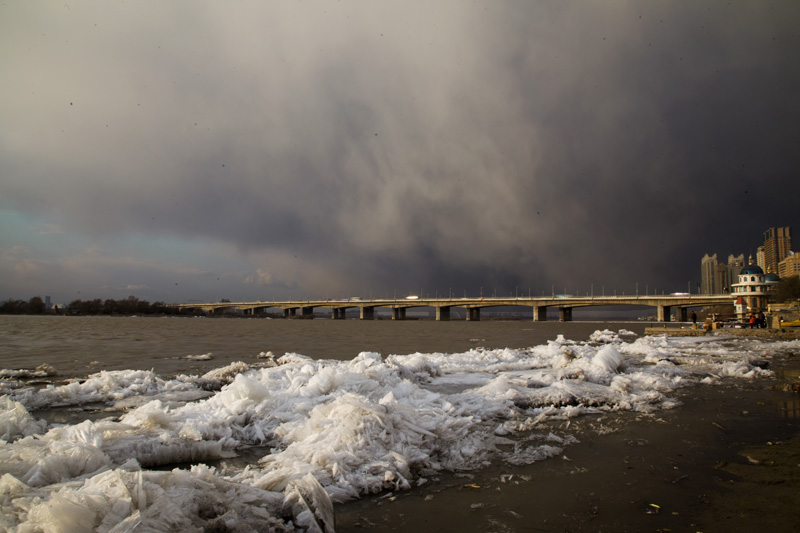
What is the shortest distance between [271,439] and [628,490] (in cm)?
512

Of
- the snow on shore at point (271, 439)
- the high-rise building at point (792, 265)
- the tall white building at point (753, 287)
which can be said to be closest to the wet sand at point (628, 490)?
the snow on shore at point (271, 439)

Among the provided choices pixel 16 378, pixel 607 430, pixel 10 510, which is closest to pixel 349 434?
pixel 10 510

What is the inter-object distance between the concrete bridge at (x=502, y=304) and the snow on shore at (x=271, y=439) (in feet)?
255

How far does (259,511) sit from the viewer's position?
3826 mm

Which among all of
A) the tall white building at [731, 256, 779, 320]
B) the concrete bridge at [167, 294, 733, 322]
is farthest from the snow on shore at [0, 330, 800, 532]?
the concrete bridge at [167, 294, 733, 322]

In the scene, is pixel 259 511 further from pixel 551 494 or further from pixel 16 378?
pixel 16 378

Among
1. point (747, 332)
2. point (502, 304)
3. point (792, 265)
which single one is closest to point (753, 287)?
point (747, 332)

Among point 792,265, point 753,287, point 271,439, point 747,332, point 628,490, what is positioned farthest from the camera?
point 792,265

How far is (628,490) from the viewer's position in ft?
15.9

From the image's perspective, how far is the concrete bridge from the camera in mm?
79500

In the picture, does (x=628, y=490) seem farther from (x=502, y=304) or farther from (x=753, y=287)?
(x=502, y=304)

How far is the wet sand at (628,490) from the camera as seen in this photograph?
4086 millimetres

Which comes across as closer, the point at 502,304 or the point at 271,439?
the point at 271,439

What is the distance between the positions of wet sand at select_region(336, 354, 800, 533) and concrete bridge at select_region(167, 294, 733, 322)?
81.8m
